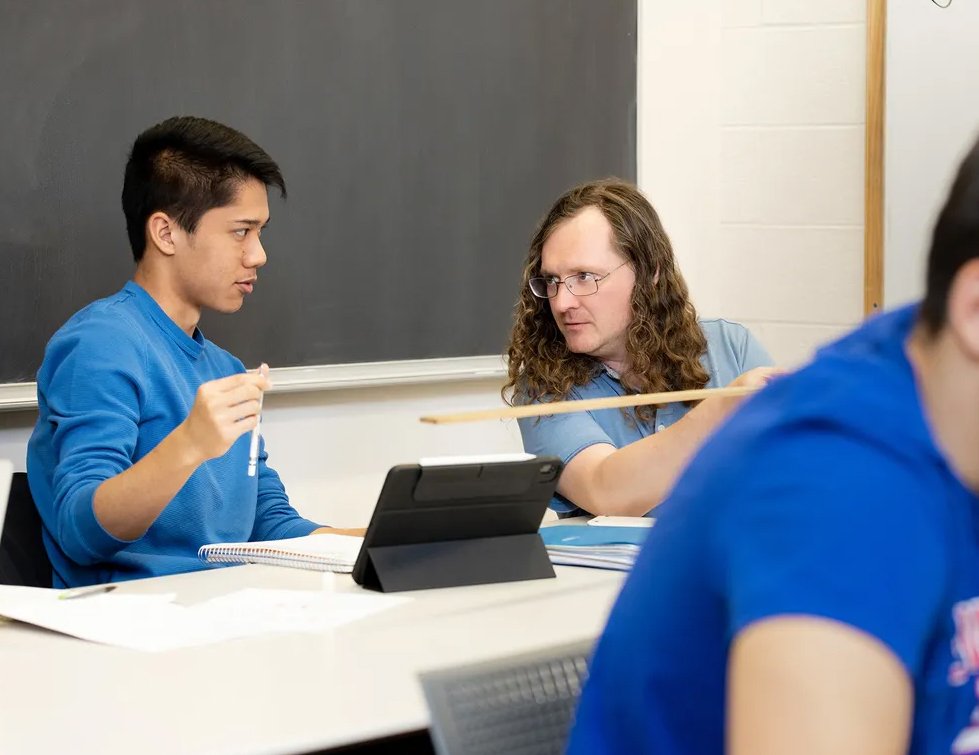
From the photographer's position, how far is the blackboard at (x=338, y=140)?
2.44 metres

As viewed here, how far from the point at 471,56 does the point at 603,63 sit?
0.41m

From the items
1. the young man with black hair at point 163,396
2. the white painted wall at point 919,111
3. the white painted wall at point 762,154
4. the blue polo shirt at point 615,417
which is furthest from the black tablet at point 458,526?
the white painted wall at point 762,154

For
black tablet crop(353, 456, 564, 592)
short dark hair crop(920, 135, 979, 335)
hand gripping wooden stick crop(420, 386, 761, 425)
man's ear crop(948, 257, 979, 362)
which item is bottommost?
black tablet crop(353, 456, 564, 592)

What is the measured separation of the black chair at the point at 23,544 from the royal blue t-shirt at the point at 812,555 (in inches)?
61.6

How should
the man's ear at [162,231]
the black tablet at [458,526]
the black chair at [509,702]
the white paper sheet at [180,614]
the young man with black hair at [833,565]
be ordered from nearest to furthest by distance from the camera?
1. the young man with black hair at [833,565]
2. the black chair at [509,702]
3. the white paper sheet at [180,614]
4. the black tablet at [458,526]
5. the man's ear at [162,231]

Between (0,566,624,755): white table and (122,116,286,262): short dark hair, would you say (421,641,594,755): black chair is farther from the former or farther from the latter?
(122,116,286,262): short dark hair

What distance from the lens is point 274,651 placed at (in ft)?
4.58

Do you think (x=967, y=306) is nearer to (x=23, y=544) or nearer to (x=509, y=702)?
(x=509, y=702)

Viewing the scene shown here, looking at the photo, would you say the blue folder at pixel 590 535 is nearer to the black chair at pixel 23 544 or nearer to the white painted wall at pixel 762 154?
the black chair at pixel 23 544

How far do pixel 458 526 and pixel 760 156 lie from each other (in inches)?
82.0

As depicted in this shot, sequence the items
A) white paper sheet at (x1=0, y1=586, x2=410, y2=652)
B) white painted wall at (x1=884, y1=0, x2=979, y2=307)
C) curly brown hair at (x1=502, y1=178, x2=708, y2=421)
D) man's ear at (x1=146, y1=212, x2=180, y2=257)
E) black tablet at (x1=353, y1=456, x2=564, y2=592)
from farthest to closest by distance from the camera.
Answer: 1. white painted wall at (x1=884, y1=0, x2=979, y2=307)
2. curly brown hair at (x1=502, y1=178, x2=708, y2=421)
3. man's ear at (x1=146, y1=212, x2=180, y2=257)
4. black tablet at (x1=353, y1=456, x2=564, y2=592)
5. white paper sheet at (x1=0, y1=586, x2=410, y2=652)

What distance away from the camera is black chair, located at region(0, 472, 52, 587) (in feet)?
6.64

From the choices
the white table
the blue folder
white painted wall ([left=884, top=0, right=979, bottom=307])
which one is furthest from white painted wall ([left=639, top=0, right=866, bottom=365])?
the white table

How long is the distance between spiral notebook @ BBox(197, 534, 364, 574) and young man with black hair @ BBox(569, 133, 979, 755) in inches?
45.9
